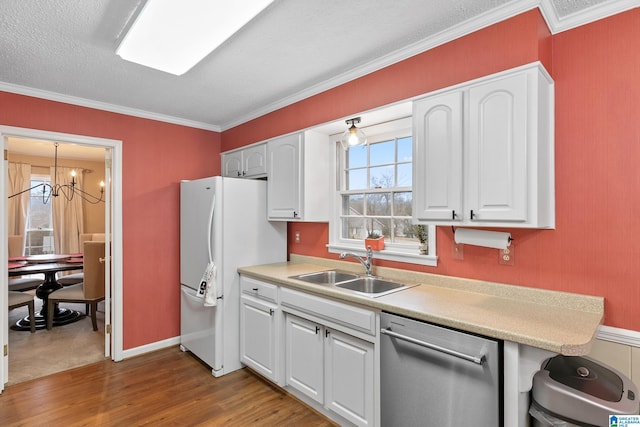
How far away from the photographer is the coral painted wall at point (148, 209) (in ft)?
10.9

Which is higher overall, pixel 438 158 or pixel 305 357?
pixel 438 158

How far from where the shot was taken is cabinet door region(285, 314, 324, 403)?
2305 millimetres

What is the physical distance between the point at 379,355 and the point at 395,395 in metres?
0.21

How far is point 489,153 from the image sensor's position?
1.78 metres

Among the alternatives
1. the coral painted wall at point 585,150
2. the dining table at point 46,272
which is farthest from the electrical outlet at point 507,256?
the dining table at point 46,272

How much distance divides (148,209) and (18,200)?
4.11 meters

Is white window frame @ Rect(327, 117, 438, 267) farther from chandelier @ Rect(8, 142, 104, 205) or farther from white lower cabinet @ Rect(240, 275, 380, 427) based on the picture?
chandelier @ Rect(8, 142, 104, 205)

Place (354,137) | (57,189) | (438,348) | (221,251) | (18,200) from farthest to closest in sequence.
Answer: (57,189), (18,200), (221,251), (354,137), (438,348)

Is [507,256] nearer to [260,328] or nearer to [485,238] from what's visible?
[485,238]

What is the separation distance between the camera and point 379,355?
1.93 meters

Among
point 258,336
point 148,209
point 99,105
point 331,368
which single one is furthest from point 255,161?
point 331,368

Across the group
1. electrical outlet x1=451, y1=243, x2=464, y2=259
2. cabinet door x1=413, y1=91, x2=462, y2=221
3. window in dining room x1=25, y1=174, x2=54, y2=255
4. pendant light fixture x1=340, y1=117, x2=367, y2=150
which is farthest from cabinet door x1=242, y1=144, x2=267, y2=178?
window in dining room x1=25, y1=174, x2=54, y2=255

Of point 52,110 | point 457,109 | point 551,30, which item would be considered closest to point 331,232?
point 457,109

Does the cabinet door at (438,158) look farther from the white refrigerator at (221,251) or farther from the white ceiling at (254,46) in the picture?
the white refrigerator at (221,251)
